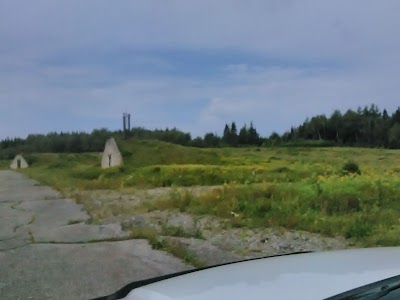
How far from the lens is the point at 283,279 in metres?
1.79

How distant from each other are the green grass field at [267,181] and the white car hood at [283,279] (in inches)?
204

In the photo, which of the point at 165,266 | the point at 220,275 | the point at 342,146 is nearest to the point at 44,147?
the point at 342,146

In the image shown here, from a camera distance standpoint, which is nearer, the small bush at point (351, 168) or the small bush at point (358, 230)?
the small bush at point (358, 230)

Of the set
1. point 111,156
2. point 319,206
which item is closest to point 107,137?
point 111,156

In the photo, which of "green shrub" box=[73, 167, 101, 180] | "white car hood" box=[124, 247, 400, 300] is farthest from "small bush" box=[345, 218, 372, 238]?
"green shrub" box=[73, 167, 101, 180]

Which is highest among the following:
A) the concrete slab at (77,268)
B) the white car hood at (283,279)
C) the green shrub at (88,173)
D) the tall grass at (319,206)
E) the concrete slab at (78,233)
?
the white car hood at (283,279)

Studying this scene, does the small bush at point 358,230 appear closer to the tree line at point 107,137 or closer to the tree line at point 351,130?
the tree line at point 351,130

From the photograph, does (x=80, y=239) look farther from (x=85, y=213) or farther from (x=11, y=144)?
→ (x=11, y=144)

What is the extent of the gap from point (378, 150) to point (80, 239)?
11372 mm

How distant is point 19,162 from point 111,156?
35.7 ft

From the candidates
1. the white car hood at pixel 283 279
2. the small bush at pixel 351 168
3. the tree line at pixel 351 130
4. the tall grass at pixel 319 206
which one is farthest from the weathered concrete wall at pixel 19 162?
the white car hood at pixel 283 279

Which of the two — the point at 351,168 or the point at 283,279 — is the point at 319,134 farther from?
the point at 283,279

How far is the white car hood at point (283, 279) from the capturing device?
63.7 inches

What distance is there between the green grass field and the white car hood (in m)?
5.19
